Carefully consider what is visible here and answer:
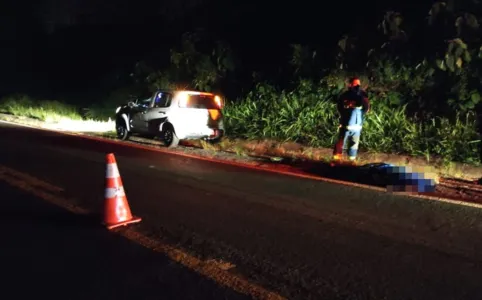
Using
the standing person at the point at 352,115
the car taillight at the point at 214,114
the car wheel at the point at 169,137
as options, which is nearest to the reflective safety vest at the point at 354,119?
the standing person at the point at 352,115

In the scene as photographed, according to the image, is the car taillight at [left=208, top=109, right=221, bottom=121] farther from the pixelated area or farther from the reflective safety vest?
the pixelated area

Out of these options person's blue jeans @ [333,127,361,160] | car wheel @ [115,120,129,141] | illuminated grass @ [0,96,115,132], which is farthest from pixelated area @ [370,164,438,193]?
illuminated grass @ [0,96,115,132]

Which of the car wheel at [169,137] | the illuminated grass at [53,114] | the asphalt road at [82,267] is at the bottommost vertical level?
the asphalt road at [82,267]

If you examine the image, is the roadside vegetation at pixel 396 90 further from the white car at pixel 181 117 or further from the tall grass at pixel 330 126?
the white car at pixel 181 117

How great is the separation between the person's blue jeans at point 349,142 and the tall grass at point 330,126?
1.08 meters

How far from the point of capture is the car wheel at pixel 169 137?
14324 millimetres

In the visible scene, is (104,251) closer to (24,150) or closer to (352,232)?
(352,232)

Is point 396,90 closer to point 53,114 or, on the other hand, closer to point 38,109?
point 53,114

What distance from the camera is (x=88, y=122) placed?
72.1ft

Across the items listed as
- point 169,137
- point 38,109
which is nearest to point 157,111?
point 169,137

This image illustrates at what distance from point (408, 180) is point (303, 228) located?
10.4 ft

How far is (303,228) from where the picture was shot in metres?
6.45

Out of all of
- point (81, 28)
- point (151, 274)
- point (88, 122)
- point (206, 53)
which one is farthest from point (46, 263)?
point (81, 28)

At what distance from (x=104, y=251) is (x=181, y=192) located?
2.98 m
